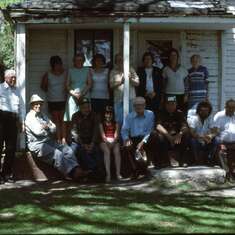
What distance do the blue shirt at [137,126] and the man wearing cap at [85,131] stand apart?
0.51 meters

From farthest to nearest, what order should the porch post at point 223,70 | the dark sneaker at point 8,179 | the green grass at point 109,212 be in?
the porch post at point 223,70, the dark sneaker at point 8,179, the green grass at point 109,212

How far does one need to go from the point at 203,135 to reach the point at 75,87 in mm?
2582

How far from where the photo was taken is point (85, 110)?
40.1 ft

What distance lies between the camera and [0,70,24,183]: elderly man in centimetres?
1161

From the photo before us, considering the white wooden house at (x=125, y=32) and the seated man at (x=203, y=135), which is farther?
the white wooden house at (x=125, y=32)

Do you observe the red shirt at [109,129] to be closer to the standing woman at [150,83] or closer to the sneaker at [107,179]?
the sneaker at [107,179]

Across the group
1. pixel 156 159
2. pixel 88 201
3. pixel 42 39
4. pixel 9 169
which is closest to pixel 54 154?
pixel 9 169

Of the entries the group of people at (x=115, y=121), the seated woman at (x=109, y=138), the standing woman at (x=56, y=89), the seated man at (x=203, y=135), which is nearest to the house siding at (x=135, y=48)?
the standing woman at (x=56, y=89)

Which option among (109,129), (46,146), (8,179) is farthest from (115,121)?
(8,179)

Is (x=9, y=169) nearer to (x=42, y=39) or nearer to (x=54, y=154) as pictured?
(x=54, y=154)

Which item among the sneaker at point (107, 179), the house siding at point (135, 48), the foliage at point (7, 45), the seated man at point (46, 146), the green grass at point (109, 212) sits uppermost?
the foliage at point (7, 45)

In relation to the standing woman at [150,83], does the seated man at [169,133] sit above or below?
below

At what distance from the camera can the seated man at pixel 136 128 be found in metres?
12.2

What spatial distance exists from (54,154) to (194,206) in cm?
345
